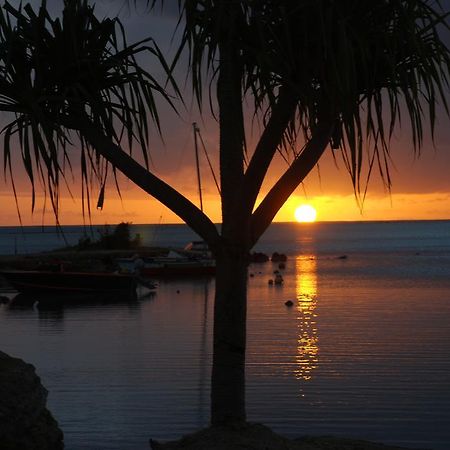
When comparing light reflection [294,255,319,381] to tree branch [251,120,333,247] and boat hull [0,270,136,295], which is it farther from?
tree branch [251,120,333,247]

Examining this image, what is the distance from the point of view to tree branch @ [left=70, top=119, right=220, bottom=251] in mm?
6965

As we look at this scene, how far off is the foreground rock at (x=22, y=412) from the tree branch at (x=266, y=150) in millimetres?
2619

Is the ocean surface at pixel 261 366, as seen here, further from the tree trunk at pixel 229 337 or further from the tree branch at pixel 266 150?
the tree branch at pixel 266 150

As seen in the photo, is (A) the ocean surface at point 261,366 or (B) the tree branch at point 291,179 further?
(A) the ocean surface at point 261,366

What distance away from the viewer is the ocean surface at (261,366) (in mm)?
11953

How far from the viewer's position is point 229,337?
6.92 m

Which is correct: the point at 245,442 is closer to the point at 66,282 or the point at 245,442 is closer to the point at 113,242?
the point at 66,282

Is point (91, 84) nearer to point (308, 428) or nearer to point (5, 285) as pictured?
point (308, 428)

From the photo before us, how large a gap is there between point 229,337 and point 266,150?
5.26 ft

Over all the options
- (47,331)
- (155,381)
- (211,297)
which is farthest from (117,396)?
(211,297)

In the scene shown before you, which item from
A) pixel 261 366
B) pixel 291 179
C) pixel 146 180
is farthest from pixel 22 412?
pixel 261 366

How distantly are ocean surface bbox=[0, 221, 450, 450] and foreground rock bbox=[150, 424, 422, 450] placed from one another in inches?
139

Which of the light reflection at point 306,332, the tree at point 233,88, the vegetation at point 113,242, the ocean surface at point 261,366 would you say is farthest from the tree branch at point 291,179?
the vegetation at point 113,242

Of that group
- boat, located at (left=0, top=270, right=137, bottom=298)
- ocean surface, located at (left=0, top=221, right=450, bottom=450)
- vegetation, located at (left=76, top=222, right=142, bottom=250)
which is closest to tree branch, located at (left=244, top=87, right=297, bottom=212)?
ocean surface, located at (left=0, top=221, right=450, bottom=450)
